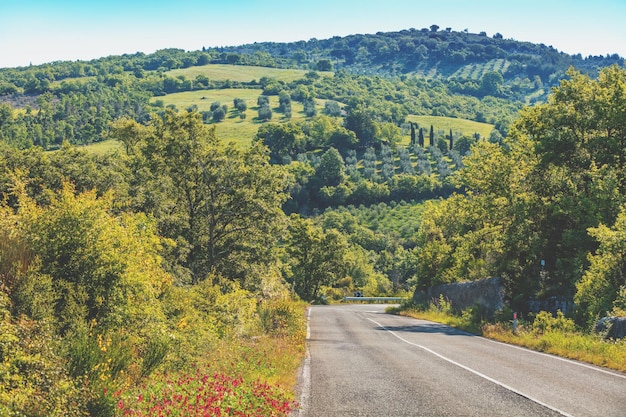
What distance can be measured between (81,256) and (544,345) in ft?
45.7

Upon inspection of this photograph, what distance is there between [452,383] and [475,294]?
1915 cm

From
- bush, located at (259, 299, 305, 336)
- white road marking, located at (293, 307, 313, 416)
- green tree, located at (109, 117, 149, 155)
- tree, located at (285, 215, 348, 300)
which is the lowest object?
tree, located at (285, 215, 348, 300)

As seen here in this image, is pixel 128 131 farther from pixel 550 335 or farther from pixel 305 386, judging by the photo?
pixel 305 386

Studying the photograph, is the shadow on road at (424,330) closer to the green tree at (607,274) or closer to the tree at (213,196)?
the green tree at (607,274)

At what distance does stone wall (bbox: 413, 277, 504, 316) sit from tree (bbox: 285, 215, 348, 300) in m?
38.0

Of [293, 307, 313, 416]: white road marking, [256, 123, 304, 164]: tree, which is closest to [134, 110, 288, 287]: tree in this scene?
[293, 307, 313, 416]: white road marking

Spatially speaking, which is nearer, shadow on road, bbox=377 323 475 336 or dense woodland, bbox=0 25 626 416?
dense woodland, bbox=0 25 626 416

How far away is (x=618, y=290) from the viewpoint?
59.1 ft

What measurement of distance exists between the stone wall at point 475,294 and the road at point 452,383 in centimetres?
815

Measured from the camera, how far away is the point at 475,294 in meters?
29.2

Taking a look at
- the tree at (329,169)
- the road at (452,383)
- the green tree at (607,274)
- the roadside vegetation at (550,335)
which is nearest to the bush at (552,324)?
the roadside vegetation at (550,335)

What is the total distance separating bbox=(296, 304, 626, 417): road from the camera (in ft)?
28.8

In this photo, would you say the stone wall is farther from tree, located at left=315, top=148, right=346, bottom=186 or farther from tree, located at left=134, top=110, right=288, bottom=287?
tree, located at left=315, top=148, right=346, bottom=186

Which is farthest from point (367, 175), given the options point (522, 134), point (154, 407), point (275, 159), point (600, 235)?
point (154, 407)
